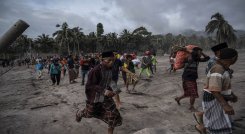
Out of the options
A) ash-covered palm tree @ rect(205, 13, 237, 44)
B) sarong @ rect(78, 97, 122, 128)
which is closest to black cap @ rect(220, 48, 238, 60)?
sarong @ rect(78, 97, 122, 128)

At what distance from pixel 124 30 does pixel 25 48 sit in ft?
99.7

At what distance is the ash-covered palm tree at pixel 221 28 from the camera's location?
149ft

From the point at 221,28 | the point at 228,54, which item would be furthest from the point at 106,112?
the point at 221,28

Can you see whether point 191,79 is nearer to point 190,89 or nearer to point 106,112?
point 190,89

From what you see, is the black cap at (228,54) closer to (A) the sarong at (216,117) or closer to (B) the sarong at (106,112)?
(A) the sarong at (216,117)

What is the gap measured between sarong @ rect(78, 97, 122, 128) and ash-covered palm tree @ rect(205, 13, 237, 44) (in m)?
44.5

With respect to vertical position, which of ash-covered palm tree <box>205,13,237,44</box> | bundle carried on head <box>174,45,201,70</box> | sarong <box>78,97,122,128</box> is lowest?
sarong <box>78,97,122,128</box>

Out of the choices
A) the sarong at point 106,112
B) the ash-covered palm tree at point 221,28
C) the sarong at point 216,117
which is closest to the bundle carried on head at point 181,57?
the sarong at point 106,112

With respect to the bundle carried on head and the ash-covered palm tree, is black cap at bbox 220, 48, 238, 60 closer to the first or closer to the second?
the bundle carried on head

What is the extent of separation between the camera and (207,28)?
156ft

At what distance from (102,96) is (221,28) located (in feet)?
148

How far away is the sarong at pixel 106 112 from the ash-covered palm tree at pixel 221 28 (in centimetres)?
4447

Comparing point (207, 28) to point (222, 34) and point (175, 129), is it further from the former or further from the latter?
point (175, 129)

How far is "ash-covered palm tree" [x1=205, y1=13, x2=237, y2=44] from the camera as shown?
149 ft
